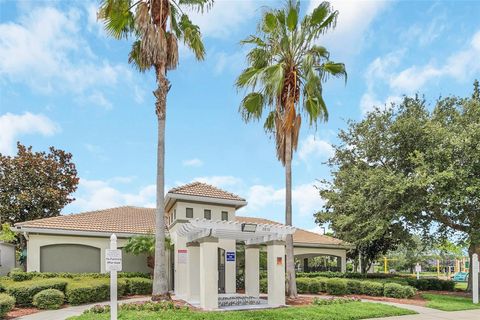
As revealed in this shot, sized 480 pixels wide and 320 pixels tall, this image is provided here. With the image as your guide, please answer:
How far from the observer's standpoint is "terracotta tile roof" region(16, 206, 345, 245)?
921 inches

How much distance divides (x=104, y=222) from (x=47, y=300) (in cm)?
938

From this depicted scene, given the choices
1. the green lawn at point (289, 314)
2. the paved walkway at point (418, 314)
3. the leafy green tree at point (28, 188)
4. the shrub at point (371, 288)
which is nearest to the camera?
the green lawn at point (289, 314)

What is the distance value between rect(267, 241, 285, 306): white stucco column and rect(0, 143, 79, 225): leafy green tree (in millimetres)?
23308

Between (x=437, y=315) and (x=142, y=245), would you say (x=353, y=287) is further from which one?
(x=142, y=245)

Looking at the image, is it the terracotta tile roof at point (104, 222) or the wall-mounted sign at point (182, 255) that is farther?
the terracotta tile roof at point (104, 222)

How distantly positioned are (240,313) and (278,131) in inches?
344

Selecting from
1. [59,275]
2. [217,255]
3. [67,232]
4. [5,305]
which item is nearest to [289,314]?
[217,255]

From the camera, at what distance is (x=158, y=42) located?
55.8 ft

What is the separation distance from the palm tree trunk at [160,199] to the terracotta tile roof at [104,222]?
7543 mm

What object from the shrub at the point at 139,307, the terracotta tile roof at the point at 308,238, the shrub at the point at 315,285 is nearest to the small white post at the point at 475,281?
the shrub at the point at 315,285

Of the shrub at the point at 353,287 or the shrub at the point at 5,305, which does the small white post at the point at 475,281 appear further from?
the shrub at the point at 5,305

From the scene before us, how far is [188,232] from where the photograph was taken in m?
17.6

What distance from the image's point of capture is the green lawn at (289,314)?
1303 cm

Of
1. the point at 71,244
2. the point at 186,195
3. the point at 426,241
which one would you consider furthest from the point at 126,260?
the point at 426,241
